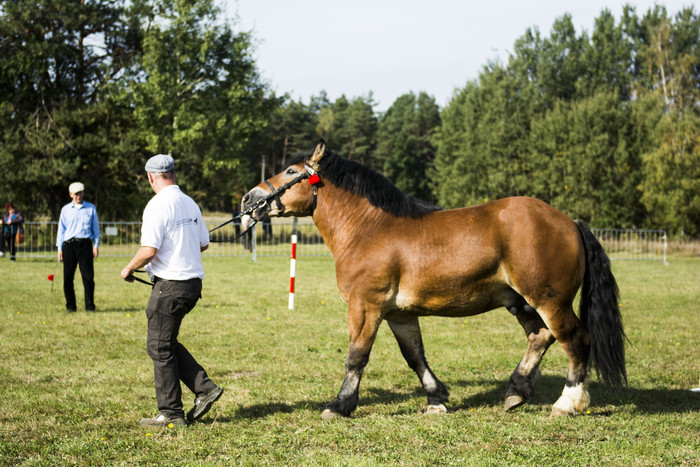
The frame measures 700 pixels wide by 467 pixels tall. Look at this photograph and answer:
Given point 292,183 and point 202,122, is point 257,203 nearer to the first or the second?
point 292,183

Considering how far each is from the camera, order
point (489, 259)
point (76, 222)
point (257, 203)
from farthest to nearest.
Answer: point (76, 222), point (257, 203), point (489, 259)

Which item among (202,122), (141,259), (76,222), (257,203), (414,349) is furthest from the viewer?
(202,122)

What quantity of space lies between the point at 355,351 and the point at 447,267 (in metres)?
1.14

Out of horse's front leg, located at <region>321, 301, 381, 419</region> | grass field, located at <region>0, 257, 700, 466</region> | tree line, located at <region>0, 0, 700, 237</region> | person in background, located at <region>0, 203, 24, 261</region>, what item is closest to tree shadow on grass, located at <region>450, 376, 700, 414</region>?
grass field, located at <region>0, 257, 700, 466</region>

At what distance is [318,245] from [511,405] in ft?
75.6

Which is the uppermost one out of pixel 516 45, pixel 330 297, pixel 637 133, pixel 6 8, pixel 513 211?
→ pixel 516 45

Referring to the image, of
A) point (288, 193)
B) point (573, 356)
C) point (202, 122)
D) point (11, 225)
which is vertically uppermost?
point (202, 122)

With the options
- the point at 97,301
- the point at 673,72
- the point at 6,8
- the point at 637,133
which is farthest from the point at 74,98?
the point at 673,72

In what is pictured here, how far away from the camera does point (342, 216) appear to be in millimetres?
6160

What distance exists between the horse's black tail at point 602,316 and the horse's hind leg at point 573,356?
105 millimetres

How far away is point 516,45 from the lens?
51094 millimetres

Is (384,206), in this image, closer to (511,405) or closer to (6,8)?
(511,405)

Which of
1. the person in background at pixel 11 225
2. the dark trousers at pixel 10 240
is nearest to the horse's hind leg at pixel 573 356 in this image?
the dark trousers at pixel 10 240

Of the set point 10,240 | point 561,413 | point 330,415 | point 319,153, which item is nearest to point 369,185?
point 319,153
